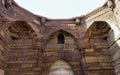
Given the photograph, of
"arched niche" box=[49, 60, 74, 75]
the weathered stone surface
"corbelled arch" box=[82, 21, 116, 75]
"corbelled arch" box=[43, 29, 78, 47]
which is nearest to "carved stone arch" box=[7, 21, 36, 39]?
the weathered stone surface

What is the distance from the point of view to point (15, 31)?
746 cm

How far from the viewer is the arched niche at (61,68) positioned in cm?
710

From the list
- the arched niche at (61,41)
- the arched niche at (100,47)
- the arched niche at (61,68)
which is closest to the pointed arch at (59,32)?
the arched niche at (61,41)

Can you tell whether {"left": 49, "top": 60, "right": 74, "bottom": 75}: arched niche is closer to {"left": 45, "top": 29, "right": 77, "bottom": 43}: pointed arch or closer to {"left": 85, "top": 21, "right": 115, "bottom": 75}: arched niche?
{"left": 85, "top": 21, "right": 115, "bottom": 75}: arched niche

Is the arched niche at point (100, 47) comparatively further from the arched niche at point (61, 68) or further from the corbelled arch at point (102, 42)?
the arched niche at point (61, 68)

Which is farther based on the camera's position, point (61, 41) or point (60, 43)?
point (61, 41)

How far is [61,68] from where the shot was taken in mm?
7172

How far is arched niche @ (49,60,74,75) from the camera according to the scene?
23.3 ft

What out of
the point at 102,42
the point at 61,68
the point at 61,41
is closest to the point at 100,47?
the point at 102,42

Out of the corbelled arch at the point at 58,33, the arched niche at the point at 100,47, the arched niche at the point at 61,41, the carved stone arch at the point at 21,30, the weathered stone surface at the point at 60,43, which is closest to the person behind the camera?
the weathered stone surface at the point at 60,43

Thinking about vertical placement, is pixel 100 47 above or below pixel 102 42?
below

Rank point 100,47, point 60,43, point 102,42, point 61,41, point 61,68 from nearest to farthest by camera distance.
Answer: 1. point 61,68
2. point 100,47
3. point 102,42
4. point 60,43
5. point 61,41

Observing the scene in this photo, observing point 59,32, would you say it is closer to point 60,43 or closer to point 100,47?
point 60,43

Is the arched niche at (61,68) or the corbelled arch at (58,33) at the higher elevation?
the corbelled arch at (58,33)
